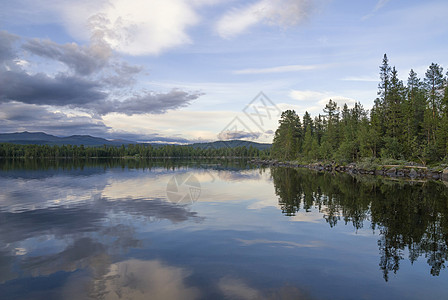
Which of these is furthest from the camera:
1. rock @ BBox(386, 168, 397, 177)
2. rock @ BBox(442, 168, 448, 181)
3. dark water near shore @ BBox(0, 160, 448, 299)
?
rock @ BBox(386, 168, 397, 177)

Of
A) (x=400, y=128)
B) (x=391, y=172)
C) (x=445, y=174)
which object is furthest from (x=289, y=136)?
(x=445, y=174)

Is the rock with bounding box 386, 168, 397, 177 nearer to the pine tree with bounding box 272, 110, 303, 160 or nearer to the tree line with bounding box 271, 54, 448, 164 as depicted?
the tree line with bounding box 271, 54, 448, 164

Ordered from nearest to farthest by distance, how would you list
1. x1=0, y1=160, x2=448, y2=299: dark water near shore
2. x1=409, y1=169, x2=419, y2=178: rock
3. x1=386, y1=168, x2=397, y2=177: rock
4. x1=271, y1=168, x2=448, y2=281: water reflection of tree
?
1. x1=0, y1=160, x2=448, y2=299: dark water near shore
2. x1=271, y1=168, x2=448, y2=281: water reflection of tree
3. x1=409, y1=169, x2=419, y2=178: rock
4. x1=386, y1=168, x2=397, y2=177: rock

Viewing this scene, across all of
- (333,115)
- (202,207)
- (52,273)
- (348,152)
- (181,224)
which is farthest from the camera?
(333,115)

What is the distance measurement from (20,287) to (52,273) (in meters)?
1.00

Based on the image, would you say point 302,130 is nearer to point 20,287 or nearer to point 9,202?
point 9,202

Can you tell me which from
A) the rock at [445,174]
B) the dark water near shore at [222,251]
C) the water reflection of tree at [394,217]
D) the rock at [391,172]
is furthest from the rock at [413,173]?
the dark water near shore at [222,251]

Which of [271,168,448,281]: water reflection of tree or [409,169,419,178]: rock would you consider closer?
[271,168,448,281]: water reflection of tree

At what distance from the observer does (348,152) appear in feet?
244

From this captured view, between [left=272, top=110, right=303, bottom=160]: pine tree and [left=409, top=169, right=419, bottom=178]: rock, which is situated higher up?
[left=272, top=110, right=303, bottom=160]: pine tree

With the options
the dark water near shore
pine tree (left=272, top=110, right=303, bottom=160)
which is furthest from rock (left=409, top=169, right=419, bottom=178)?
pine tree (left=272, top=110, right=303, bottom=160)

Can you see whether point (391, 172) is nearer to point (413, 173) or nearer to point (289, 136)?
point (413, 173)

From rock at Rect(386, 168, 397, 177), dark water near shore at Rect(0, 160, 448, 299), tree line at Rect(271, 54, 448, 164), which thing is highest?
tree line at Rect(271, 54, 448, 164)

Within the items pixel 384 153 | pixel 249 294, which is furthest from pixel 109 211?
pixel 384 153
